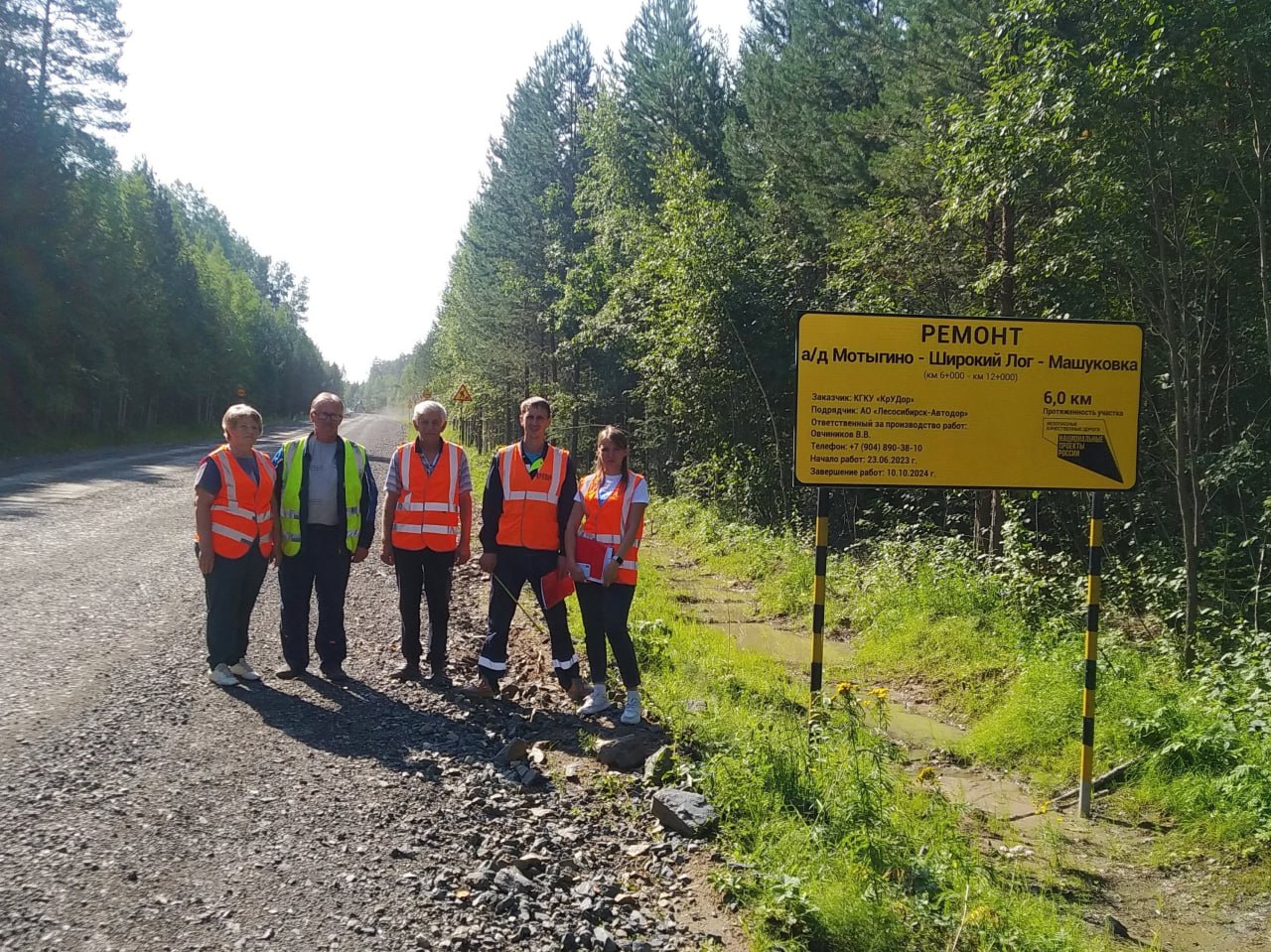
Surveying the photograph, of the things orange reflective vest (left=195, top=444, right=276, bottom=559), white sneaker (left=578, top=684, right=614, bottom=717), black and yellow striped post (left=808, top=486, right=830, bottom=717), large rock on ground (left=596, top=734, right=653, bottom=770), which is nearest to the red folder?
white sneaker (left=578, top=684, right=614, bottom=717)

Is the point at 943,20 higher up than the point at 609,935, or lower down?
higher up

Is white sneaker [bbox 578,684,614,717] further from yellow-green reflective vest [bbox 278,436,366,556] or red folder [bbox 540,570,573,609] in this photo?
yellow-green reflective vest [bbox 278,436,366,556]

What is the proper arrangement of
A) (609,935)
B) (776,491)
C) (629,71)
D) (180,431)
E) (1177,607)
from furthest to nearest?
(180,431) < (629,71) < (776,491) < (1177,607) < (609,935)

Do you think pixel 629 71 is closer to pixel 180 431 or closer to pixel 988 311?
pixel 988 311

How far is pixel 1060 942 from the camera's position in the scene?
3.47 meters

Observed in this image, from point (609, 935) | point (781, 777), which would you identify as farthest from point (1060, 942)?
point (609, 935)

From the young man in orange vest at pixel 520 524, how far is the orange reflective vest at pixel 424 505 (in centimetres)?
45

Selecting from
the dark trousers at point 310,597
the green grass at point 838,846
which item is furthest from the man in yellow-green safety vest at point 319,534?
the green grass at point 838,846

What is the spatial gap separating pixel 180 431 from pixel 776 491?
42.8 m

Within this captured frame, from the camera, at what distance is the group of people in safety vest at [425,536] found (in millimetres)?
6027

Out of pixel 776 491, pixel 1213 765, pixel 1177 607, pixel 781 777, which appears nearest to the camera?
pixel 781 777

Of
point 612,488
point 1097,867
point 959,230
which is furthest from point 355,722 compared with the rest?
point 959,230

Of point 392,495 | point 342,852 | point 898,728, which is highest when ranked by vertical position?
point 392,495

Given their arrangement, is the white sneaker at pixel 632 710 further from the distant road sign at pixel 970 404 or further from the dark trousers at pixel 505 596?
the distant road sign at pixel 970 404
